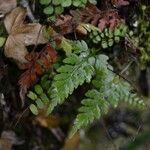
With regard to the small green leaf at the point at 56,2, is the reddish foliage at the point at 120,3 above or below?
below

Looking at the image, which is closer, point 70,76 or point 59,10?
point 70,76

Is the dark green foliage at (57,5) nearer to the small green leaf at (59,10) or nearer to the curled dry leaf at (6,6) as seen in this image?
the small green leaf at (59,10)

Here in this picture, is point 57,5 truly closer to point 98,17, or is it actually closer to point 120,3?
point 98,17

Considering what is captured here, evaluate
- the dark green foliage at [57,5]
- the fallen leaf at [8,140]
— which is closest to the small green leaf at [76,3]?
the dark green foliage at [57,5]

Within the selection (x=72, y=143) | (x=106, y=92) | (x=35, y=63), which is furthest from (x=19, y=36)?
(x=72, y=143)

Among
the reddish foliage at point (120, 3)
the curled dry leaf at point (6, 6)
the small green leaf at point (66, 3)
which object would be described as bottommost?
the reddish foliage at point (120, 3)

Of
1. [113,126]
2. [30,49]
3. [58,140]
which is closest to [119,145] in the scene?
[113,126]

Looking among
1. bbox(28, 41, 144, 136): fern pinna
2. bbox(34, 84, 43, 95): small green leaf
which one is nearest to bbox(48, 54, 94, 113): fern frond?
bbox(28, 41, 144, 136): fern pinna

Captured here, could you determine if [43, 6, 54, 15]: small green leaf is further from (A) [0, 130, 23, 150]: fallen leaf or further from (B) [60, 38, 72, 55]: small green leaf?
(A) [0, 130, 23, 150]: fallen leaf
